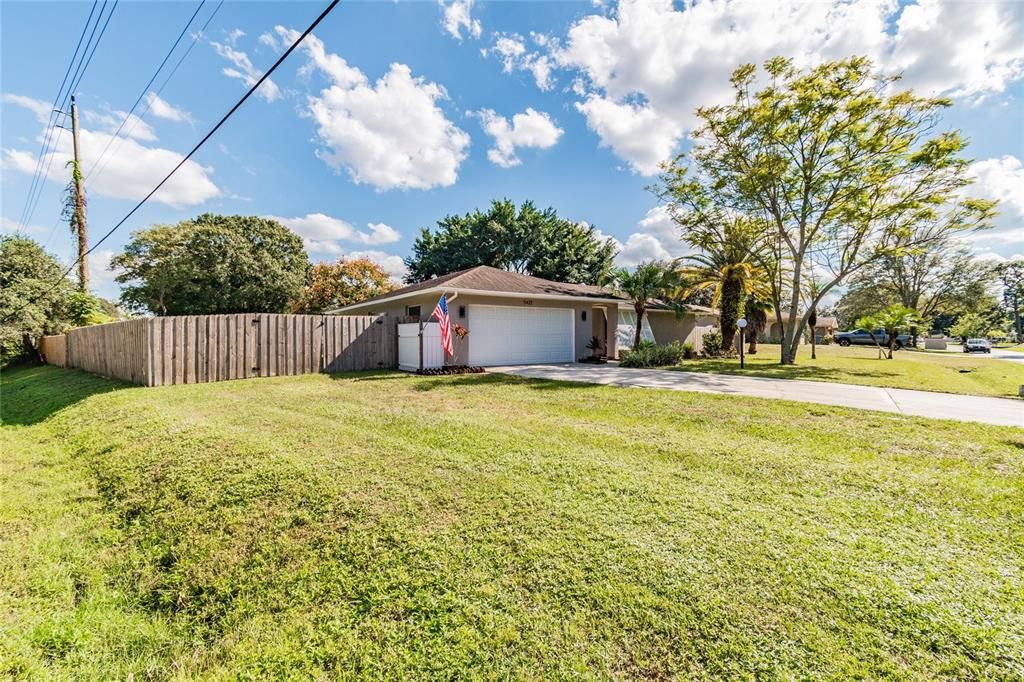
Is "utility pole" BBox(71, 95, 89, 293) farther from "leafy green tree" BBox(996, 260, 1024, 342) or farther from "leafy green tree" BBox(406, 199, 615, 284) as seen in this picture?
"leafy green tree" BBox(996, 260, 1024, 342)

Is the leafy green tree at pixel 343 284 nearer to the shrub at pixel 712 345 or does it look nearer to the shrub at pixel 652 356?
the shrub at pixel 652 356

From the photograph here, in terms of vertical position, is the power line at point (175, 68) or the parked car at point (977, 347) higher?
the power line at point (175, 68)

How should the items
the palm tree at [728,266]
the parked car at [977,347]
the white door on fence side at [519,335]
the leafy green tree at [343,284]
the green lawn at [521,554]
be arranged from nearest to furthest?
the green lawn at [521,554] < the white door on fence side at [519,335] < the palm tree at [728,266] < the parked car at [977,347] < the leafy green tree at [343,284]

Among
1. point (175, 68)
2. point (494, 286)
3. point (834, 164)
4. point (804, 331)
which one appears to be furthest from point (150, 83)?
point (804, 331)

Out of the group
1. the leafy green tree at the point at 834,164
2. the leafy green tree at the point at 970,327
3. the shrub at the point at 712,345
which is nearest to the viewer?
the leafy green tree at the point at 834,164

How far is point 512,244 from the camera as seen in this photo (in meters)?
27.2

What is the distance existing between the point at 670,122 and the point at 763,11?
5719mm

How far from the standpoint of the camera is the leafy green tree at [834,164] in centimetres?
1262

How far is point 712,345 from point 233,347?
18829 mm

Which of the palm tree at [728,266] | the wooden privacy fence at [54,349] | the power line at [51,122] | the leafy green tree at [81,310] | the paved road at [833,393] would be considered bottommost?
the paved road at [833,393]

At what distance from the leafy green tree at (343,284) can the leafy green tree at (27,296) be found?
463 inches

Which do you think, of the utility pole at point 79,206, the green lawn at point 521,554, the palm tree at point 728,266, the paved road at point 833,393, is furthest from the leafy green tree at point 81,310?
the palm tree at point 728,266

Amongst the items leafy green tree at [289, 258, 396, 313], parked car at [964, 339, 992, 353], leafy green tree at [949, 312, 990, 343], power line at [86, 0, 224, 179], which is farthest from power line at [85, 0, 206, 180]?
leafy green tree at [949, 312, 990, 343]

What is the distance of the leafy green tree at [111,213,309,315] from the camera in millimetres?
24375
